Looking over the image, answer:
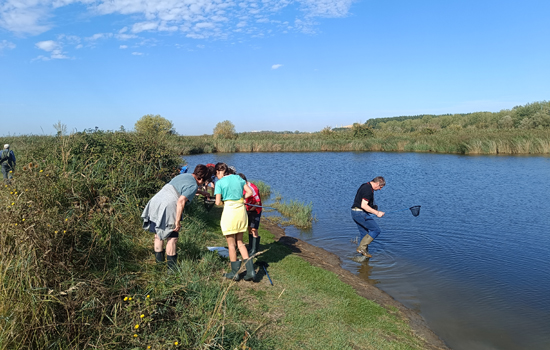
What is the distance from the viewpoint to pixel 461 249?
978 centimetres

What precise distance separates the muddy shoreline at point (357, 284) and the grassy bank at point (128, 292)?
32 centimetres

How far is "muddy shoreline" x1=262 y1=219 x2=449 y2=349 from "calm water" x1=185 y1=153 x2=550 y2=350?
0.77ft

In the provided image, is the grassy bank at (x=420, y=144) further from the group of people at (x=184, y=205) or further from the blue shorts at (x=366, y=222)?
the group of people at (x=184, y=205)

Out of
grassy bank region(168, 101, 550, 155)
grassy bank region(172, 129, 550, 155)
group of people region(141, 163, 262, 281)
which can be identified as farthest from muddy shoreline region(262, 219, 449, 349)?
grassy bank region(168, 101, 550, 155)

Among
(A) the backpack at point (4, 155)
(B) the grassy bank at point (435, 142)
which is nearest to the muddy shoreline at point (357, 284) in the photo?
(A) the backpack at point (4, 155)

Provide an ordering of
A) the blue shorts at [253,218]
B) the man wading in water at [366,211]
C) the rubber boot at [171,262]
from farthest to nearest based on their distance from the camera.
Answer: the man wading in water at [366,211] < the blue shorts at [253,218] < the rubber boot at [171,262]

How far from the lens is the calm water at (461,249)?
6.19 meters

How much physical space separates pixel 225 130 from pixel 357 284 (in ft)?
175

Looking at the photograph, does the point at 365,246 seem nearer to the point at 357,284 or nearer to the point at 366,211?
the point at 366,211

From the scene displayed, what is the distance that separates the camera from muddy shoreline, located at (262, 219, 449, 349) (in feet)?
18.2

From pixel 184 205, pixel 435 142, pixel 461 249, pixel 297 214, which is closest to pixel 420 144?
pixel 435 142

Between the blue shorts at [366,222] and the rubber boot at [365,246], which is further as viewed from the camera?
the rubber boot at [365,246]

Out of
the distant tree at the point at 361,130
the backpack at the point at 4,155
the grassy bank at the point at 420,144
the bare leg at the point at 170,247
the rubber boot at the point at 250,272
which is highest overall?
the distant tree at the point at 361,130

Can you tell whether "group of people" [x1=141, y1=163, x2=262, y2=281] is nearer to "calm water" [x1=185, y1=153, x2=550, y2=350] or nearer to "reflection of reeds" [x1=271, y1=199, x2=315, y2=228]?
"calm water" [x1=185, y1=153, x2=550, y2=350]
